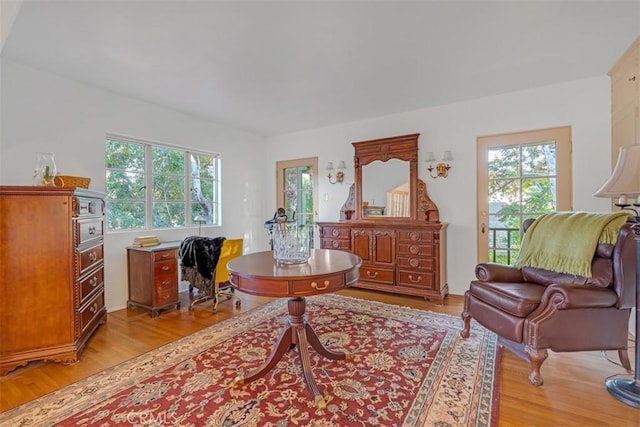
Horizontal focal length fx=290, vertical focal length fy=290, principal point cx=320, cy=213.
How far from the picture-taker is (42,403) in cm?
177

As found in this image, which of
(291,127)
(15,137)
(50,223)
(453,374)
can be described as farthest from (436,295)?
(15,137)

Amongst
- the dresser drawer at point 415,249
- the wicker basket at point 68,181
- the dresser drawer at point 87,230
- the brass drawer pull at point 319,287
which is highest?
the wicker basket at point 68,181

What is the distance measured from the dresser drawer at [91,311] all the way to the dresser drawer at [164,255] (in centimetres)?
60

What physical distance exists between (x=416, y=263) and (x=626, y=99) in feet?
8.48

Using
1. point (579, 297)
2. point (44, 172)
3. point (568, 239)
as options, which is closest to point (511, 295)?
point (579, 297)

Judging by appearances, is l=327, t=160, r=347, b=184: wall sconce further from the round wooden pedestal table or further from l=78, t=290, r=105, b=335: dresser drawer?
l=78, t=290, r=105, b=335: dresser drawer

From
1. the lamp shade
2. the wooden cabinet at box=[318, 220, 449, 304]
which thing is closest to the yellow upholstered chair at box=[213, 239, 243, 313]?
the wooden cabinet at box=[318, 220, 449, 304]

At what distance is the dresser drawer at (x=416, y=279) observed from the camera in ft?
11.9

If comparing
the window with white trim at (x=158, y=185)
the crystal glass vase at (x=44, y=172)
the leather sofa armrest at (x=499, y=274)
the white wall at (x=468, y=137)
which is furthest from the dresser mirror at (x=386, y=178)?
the crystal glass vase at (x=44, y=172)

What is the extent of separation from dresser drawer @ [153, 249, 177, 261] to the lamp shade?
12.9ft

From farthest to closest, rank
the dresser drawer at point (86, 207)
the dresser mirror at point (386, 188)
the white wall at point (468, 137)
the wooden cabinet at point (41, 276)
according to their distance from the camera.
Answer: the dresser mirror at point (386, 188) → the white wall at point (468, 137) → the dresser drawer at point (86, 207) → the wooden cabinet at point (41, 276)

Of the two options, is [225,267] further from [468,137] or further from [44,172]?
[468,137]

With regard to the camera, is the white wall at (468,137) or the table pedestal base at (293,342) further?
the white wall at (468,137)

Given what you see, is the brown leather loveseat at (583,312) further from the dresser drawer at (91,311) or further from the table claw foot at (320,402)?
the dresser drawer at (91,311)
